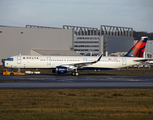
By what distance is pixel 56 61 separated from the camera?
50.7 meters

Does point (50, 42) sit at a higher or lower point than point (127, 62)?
higher

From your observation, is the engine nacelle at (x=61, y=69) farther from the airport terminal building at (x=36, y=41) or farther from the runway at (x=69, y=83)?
the airport terminal building at (x=36, y=41)

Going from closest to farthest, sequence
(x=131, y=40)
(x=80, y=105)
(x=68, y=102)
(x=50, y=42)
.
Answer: (x=80, y=105) < (x=68, y=102) < (x=50, y=42) < (x=131, y=40)

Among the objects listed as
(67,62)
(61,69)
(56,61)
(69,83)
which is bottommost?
(69,83)

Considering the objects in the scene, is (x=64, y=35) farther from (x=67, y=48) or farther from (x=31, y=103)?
(x=31, y=103)

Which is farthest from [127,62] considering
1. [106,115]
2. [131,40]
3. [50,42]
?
[131,40]

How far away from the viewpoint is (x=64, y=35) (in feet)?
354

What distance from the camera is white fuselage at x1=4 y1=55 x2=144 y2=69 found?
1943 inches

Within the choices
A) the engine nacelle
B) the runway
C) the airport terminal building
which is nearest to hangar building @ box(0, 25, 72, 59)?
the airport terminal building

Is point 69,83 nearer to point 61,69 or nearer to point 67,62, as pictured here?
point 61,69

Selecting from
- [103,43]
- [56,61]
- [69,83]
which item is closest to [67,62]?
[56,61]

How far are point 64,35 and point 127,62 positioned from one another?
56343mm

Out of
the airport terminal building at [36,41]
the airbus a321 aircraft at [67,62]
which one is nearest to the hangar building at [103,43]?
the airport terminal building at [36,41]

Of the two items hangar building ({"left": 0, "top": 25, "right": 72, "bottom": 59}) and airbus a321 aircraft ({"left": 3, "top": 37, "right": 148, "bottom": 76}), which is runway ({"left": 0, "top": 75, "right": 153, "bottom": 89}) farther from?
hangar building ({"left": 0, "top": 25, "right": 72, "bottom": 59})
